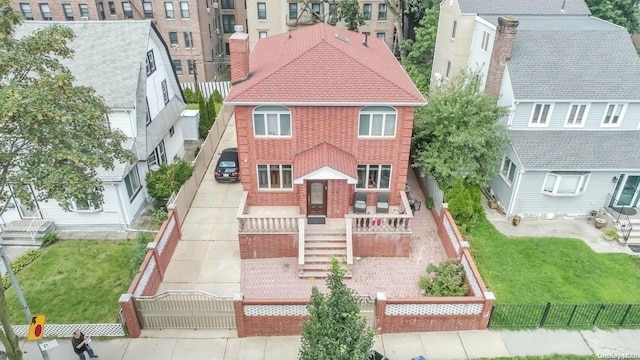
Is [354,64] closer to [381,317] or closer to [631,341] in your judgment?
[381,317]

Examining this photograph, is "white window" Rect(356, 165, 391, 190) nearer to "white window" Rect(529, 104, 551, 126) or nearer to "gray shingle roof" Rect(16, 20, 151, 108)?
"white window" Rect(529, 104, 551, 126)

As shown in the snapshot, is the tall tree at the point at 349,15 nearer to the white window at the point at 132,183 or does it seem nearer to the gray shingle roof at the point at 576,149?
the gray shingle roof at the point at 576,149

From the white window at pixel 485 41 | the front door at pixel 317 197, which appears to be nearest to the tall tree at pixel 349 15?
the white window at pixel 485 41

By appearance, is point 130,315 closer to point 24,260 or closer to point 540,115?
point 24,260

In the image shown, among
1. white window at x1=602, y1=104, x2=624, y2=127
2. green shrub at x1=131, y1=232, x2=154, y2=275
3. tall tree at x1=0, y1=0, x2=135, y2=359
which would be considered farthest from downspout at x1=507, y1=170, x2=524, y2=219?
tall tree at x1=0, y1=0, x2=135, y2=359

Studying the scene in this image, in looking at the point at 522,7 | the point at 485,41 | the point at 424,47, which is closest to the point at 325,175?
the point at 485,41

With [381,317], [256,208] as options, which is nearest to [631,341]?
[381,317]
